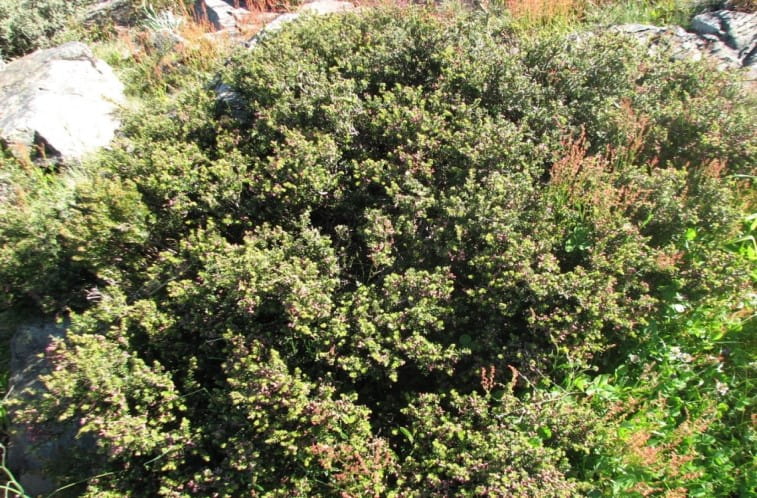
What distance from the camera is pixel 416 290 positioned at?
3438 mm

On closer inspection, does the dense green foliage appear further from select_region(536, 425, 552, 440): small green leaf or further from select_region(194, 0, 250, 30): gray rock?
select_region(194, 0, 250, 30): gray rock

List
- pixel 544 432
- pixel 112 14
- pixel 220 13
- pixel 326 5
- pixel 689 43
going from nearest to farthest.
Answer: pixel 544 432 < pixel 689 43 < pixel 326 5 < pixel 220 13 < pixel 112 14

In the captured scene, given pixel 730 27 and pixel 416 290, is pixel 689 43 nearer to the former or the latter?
pixel 730 27

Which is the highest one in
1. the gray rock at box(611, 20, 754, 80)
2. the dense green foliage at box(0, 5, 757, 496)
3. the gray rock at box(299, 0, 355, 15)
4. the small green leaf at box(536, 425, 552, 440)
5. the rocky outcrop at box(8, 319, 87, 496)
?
the gray rock at box(299, 0, 355, 15)

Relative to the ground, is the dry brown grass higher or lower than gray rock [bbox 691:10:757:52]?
higher

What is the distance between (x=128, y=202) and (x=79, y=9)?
7782 millimetres

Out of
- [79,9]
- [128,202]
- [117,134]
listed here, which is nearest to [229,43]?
[117,134]

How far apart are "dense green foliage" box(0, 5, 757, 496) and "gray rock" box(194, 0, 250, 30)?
4.60 m

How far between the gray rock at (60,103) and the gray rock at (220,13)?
2167 mm

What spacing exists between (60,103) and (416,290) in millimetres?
5406

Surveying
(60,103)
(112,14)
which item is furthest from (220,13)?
(60,103)

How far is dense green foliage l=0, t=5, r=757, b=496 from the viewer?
3082mm

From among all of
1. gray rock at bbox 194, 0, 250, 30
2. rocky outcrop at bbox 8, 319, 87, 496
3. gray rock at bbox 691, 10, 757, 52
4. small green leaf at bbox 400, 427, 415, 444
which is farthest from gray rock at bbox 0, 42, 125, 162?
gray rock at bbox 691, 10, 757, 52

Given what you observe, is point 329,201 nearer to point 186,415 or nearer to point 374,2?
point 186,415
